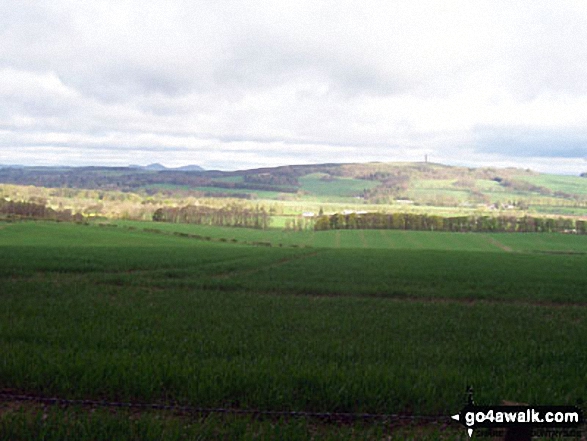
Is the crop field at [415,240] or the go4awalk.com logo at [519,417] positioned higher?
the go4awalk.com logo at [519,417]

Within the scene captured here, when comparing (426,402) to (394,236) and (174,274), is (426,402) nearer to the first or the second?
(174,274)

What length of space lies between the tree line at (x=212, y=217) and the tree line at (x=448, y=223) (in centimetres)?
1534

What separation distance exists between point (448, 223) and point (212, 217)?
5784cm

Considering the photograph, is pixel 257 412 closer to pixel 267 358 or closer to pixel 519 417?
pixel 267 358

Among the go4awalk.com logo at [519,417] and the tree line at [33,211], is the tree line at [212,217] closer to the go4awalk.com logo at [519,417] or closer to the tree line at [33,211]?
the tree line at [33,211]

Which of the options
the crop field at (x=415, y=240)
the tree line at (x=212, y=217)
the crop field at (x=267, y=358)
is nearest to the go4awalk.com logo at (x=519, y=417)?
the crop field at (x=267, y=358)

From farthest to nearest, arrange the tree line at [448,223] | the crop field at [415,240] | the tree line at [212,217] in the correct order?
the tree line at [212,217]
the tree line at [448,223]
the crop field at [415,240]

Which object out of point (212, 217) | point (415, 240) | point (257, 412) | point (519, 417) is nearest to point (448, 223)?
point (415, 240)

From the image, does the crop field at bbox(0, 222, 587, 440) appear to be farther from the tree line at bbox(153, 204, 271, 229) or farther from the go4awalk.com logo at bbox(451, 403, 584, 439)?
the tree line at bbox(153, 204, 271, 229)

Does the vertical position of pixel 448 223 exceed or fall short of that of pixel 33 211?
it falls short

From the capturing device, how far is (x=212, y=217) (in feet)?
361

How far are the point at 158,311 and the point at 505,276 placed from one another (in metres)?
20.3

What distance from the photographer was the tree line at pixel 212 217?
10642 centimetres

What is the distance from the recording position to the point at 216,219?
10900 centimetres
